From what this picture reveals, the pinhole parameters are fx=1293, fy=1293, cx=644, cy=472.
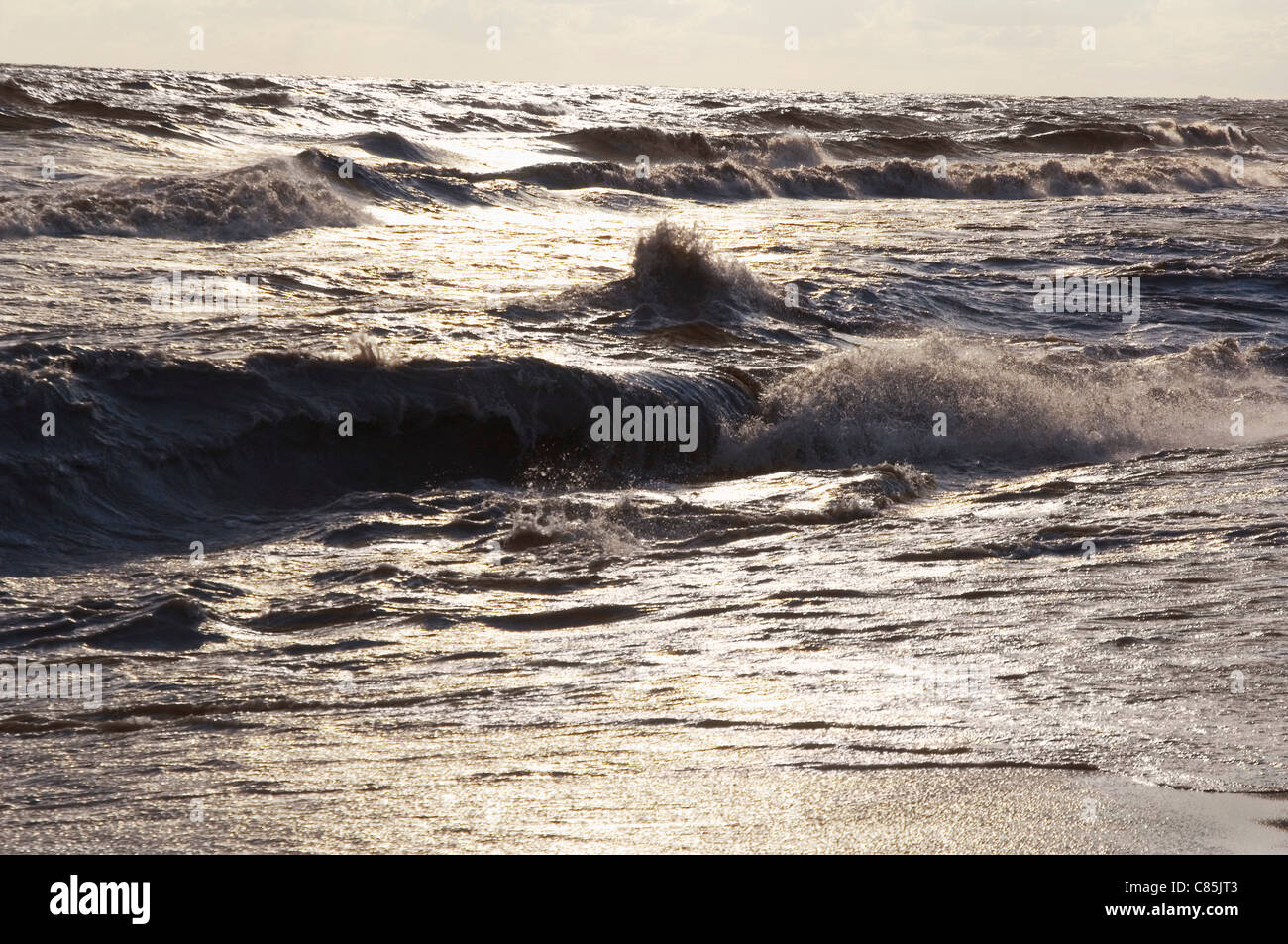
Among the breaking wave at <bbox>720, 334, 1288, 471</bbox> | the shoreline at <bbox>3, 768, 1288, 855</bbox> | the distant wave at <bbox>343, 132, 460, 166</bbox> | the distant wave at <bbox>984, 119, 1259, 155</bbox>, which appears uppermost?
the distant wave at <bbox>984, 119, 1259, 155</bbox>

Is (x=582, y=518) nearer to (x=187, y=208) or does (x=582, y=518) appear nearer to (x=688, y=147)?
(x=187, y=208)

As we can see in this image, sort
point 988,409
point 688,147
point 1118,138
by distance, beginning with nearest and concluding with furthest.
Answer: point 988,409 < point 688,147 < point 1118,138

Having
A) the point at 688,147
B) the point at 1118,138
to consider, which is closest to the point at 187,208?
the point at 688,147

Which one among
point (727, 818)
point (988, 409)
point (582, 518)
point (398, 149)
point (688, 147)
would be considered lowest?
point (727, 818)

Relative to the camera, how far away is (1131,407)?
28.9 ft

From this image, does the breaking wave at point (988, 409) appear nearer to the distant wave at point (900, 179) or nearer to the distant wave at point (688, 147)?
the distant wave at point (900, 179)

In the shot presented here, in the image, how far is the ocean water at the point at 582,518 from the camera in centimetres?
359

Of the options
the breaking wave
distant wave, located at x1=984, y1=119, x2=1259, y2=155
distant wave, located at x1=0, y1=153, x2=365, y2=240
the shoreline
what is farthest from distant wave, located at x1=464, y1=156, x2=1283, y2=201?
the shoreline

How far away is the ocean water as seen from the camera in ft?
11.8

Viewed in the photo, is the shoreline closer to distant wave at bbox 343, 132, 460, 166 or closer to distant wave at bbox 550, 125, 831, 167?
distant wave at bbox 343, 132, 460, 166

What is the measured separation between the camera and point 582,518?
6.26 metres

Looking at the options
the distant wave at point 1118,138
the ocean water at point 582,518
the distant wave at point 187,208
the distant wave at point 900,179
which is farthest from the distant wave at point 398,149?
the distant wave at point 1118,138

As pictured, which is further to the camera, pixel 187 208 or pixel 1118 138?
pixel 1118 138

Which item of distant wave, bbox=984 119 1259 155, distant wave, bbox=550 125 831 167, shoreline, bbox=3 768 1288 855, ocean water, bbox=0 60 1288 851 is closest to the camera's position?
shoreline, bbox=3 768 1288 855
